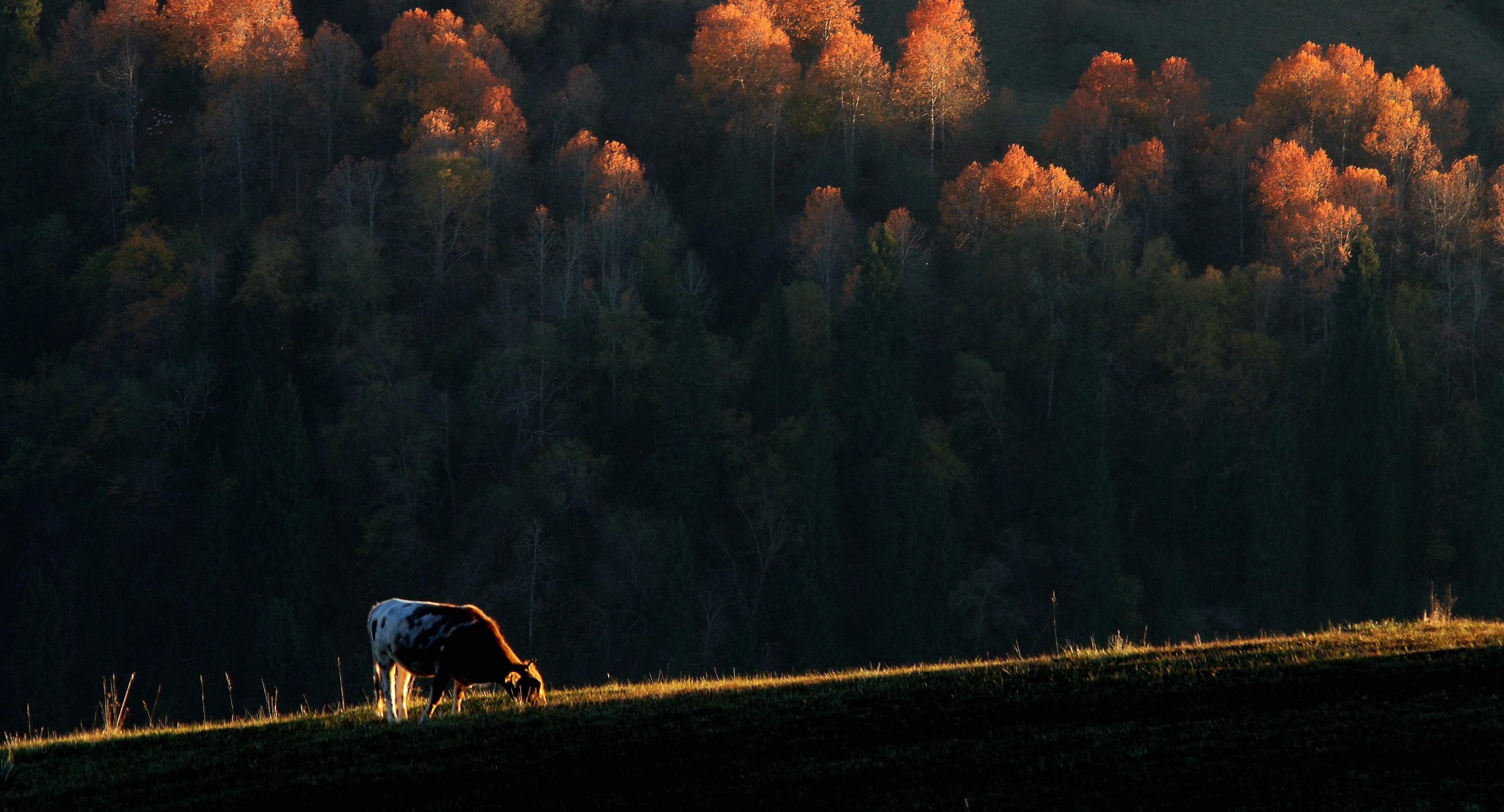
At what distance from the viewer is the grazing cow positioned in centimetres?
1636

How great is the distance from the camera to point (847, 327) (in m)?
103

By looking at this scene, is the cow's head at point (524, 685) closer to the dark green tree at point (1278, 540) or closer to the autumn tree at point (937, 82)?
the dark green tree at point (1278, 540)

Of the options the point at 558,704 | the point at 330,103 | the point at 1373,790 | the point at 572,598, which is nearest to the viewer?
the point at 1373,790

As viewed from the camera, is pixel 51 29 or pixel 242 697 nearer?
pixel 242 697

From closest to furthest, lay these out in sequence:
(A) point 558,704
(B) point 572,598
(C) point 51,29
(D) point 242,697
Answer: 1. (A) point 558,704
2. (D) point 242,697
3. (B) point 572,598
4. (C) point 51,29

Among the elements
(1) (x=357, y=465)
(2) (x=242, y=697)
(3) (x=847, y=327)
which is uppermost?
(3) (x=847, y=327)

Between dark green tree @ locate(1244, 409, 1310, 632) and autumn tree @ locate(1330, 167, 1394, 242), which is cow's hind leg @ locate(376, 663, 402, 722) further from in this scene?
autumn tree @ locate(1330, 167, 1394, 242)

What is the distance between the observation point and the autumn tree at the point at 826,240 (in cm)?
11394

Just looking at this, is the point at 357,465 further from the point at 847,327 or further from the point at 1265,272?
the point at 1265,272

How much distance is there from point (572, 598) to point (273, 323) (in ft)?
99.7

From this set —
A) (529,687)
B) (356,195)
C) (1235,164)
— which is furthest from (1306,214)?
(529,687)

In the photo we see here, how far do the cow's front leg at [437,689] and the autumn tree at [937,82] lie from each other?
113947 millimetres

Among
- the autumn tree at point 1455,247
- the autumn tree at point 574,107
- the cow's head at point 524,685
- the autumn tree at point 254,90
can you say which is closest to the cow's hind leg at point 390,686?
the cow's head at point 524,685

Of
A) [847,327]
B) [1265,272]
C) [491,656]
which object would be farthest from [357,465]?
[491,656]
